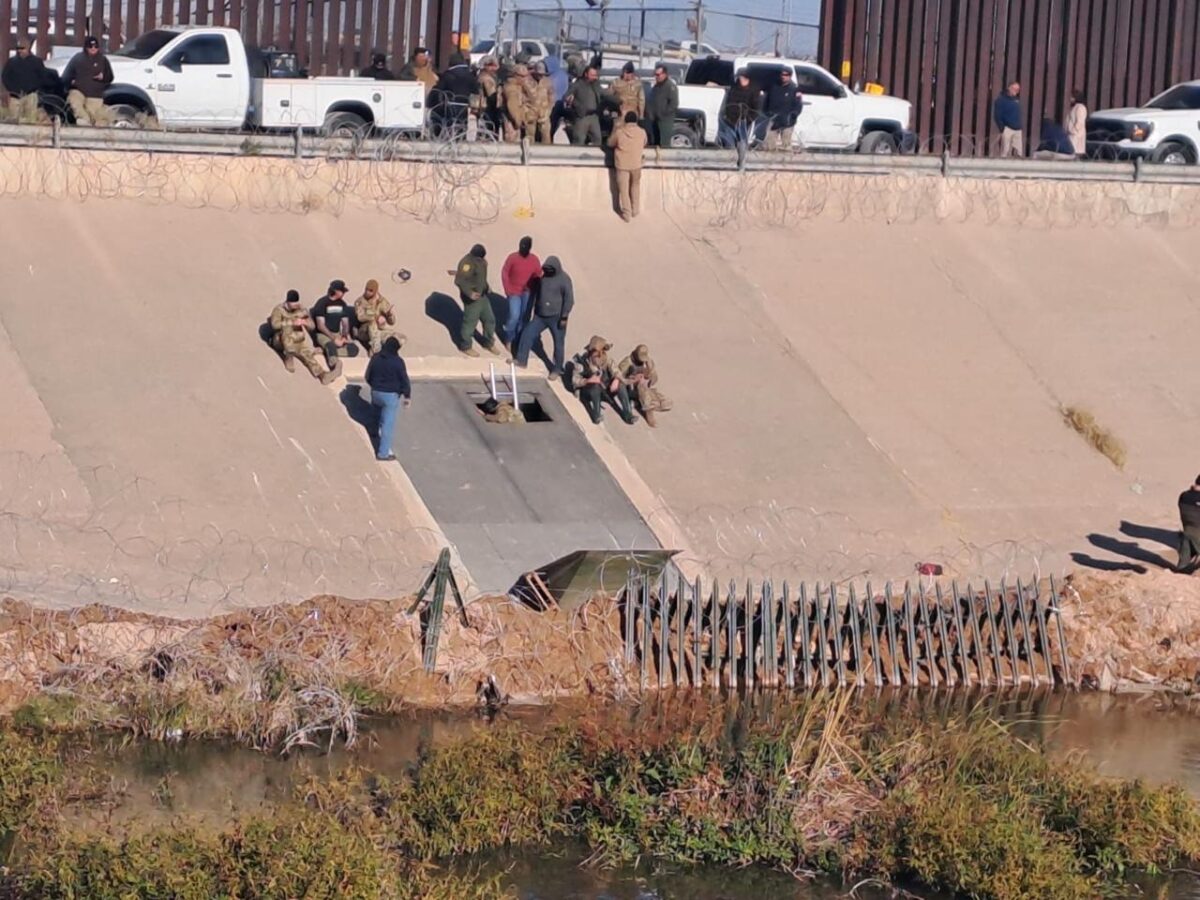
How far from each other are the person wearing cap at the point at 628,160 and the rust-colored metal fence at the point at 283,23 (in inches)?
231

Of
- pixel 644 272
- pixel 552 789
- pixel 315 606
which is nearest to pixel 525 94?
pixel 644 272

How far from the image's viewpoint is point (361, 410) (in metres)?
21.5

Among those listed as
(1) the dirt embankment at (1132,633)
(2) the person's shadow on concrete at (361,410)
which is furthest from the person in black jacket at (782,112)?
(1) the dirt embankment at (1132,633)

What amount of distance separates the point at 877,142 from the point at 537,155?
235 inches

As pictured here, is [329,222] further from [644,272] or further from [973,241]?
[973,241]

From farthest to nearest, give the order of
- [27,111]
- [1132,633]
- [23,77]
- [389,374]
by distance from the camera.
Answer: [23,77] < [27,111] < [389,374] < [1132,633]

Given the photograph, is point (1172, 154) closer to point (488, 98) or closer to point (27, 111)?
point (488, 98)

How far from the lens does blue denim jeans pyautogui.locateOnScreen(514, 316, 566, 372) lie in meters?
22.9

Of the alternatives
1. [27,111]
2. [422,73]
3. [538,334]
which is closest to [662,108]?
[422,73]

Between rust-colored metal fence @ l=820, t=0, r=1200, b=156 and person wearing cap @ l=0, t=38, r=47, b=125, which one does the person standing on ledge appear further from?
person wearing cap @ l=0, t=38, r=47, b=125

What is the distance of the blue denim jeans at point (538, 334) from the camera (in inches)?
902

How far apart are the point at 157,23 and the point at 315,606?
49.2ft

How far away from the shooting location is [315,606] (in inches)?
671

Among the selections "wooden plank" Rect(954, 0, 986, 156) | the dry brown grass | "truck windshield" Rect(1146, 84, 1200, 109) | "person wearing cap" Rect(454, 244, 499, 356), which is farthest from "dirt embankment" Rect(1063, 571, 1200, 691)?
"wooden plank" Rect(954, 0, 986, 156)
